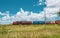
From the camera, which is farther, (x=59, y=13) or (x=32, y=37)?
(x=59, y=13)

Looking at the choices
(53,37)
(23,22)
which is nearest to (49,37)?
(53,37)

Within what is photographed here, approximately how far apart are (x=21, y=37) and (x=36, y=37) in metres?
1.12

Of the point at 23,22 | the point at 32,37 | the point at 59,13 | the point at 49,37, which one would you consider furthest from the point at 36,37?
the point at 59,13

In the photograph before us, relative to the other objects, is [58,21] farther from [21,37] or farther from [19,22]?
[21,37]

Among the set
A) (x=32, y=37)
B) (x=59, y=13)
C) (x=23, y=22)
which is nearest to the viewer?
(x=32, y=37)

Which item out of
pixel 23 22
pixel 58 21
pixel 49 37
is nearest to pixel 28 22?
pixel 23 22

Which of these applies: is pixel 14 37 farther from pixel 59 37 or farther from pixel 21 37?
pixel 59 37

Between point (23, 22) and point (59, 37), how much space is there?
1743 inches

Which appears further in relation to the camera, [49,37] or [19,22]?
[19,22]

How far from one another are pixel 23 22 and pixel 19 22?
1883 mm

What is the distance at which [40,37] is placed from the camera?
12617 millimetres

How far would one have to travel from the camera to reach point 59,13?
61.7 m

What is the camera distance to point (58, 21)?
190 ft

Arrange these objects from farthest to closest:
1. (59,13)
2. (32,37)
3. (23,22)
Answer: (59,13) → (23,22) → (32,37)
